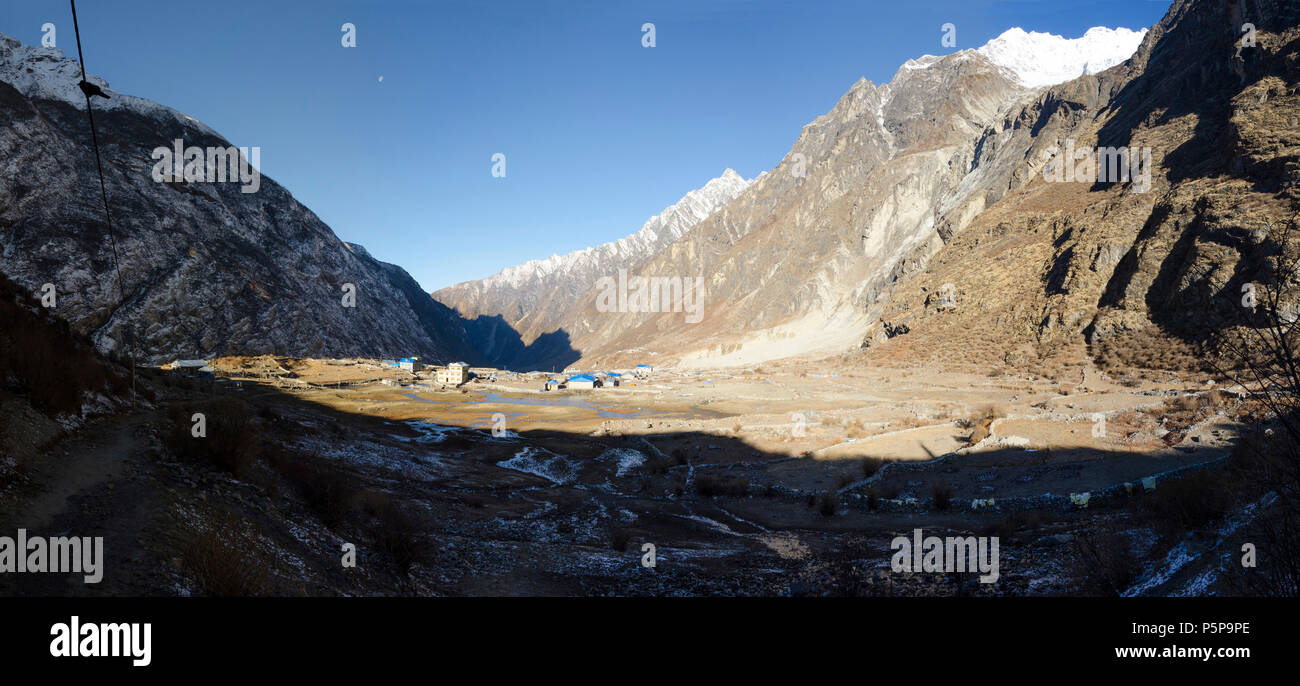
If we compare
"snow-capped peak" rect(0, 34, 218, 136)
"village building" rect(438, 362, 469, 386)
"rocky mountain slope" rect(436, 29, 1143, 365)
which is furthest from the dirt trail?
"snow-capped peak" rect(0, 34, 218, 136)

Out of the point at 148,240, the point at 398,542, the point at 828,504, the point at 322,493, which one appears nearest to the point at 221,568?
the point at 398,542

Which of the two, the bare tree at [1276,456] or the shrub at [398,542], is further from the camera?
the shrub at [398,542]

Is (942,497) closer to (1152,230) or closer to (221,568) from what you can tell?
(221,568)

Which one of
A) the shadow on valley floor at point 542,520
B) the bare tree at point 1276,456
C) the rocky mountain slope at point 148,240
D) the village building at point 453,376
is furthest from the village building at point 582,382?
the bare tree at point 1276,456

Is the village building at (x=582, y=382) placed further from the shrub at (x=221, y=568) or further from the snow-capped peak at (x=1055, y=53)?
the snow-capped peak at (x=1055, y=53)

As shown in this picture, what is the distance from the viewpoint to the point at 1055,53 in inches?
6442

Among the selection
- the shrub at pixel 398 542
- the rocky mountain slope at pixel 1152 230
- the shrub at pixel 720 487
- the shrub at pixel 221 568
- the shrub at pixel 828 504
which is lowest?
the shrub at pixel 720 487

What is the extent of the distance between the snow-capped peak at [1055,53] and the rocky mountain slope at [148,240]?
189396 mm

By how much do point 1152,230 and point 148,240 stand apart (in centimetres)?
12181

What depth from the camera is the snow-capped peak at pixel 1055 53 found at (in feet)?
498

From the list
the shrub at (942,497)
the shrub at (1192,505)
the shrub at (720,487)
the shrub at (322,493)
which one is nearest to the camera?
A: the shrub at (1192,505)

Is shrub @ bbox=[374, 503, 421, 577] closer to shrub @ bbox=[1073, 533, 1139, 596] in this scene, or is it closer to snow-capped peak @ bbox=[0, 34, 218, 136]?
shrub @ bbox=[1073, 533, 1139, 596]

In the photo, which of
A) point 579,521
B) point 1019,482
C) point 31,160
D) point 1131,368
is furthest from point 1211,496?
point 31,160

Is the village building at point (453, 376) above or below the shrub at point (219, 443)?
below
